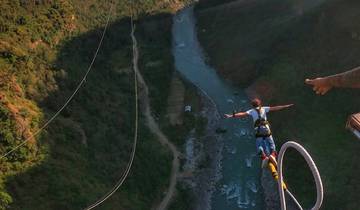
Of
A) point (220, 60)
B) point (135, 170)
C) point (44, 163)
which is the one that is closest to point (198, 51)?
point (220, 60)

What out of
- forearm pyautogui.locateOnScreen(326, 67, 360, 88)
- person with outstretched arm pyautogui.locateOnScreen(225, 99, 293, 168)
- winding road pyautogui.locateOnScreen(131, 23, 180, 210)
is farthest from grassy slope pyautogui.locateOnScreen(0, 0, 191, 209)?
forearm pyautogui.locateOnScreen(326, 67, 360, 88)

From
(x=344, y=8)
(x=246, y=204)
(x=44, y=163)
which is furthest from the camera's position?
(x=344, y=8)

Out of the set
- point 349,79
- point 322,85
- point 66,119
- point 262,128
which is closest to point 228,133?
point 66,119

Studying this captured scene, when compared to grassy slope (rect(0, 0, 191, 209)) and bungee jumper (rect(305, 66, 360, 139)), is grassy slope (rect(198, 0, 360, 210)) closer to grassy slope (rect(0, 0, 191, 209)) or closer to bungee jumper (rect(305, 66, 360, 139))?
grassy slope (rect(0, 0, 191, 209))

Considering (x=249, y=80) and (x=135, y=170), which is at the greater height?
(x=249, y=80)

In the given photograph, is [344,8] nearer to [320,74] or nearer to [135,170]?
[320,74]

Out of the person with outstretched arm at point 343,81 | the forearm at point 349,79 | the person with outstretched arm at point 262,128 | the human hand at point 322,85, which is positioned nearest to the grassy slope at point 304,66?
the person with outstretched arm at point 262,128

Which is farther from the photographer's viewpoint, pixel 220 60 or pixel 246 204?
pixel 220 60
